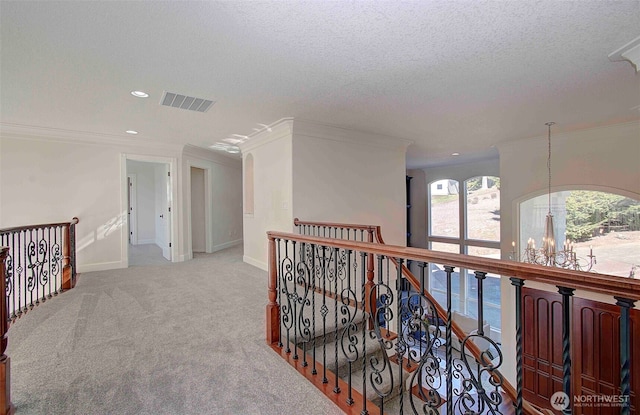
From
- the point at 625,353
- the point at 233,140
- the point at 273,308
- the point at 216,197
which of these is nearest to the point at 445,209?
the point at 216,197

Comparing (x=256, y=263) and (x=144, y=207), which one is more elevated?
(x=144, y=207)

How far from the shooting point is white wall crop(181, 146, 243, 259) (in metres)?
6.22

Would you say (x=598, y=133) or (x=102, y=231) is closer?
(x=598, y=133)

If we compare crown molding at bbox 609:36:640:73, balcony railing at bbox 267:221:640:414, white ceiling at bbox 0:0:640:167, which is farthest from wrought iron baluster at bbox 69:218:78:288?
crown molding at bbox 609:36:640:73

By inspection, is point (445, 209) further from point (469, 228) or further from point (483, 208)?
point (483, 208)

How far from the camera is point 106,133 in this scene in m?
4.99

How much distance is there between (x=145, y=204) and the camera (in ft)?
29.5

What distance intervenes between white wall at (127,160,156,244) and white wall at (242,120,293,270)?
15.7 ft

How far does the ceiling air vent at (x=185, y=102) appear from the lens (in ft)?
10.9

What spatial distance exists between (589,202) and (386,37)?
5.35 m

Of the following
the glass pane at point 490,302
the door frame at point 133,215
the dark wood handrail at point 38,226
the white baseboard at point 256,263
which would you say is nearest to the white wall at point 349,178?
the white baseboard at point 256,263

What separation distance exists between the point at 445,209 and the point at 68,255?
9505 millimetres

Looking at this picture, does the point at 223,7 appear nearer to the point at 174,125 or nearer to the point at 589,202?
the point at 174,125

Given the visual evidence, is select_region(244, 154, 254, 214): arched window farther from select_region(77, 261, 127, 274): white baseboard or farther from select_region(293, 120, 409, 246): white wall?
select_region(77, 261, 127, 274): white baseboard
